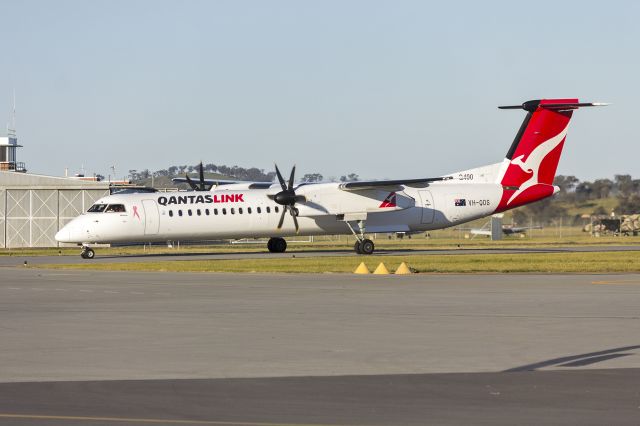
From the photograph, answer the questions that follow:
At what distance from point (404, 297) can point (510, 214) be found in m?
124

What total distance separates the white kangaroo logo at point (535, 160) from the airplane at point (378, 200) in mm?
59

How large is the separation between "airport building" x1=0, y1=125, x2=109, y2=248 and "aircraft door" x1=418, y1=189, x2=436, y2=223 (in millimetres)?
34975

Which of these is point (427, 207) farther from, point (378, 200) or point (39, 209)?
point (39, 209)

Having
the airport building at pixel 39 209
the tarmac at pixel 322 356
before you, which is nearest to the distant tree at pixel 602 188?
the airport building at pixel 39 209

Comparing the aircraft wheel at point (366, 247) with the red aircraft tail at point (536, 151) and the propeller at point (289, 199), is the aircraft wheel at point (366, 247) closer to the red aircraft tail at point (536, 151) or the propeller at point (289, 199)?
the propeller at point (289, 199)

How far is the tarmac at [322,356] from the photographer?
417 inches

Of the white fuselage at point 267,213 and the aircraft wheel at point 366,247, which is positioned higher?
the white fuselage at point 267,213

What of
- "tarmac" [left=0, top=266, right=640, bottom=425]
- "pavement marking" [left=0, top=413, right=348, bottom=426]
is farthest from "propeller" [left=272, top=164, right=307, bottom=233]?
"pavement marking" [left=0, top=413, right=348, bottom=426]

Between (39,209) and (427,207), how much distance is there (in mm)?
40109

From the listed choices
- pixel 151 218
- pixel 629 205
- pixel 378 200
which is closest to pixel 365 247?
pixel 378 200

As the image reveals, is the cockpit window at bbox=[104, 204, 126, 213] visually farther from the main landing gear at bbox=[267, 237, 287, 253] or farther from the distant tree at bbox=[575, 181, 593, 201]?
the distant tree at bbox=[575, 181, 593, 201]

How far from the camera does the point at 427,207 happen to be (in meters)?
59.4

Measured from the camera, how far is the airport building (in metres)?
84.4

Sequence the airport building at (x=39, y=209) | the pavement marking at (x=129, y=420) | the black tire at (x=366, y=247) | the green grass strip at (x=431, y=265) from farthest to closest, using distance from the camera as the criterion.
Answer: the airport building at (x=39, y=209), the black tire at (x=366, y=247), the green grass strip at (x=431, y=265), the pavement marking at (x=129, y=420)
